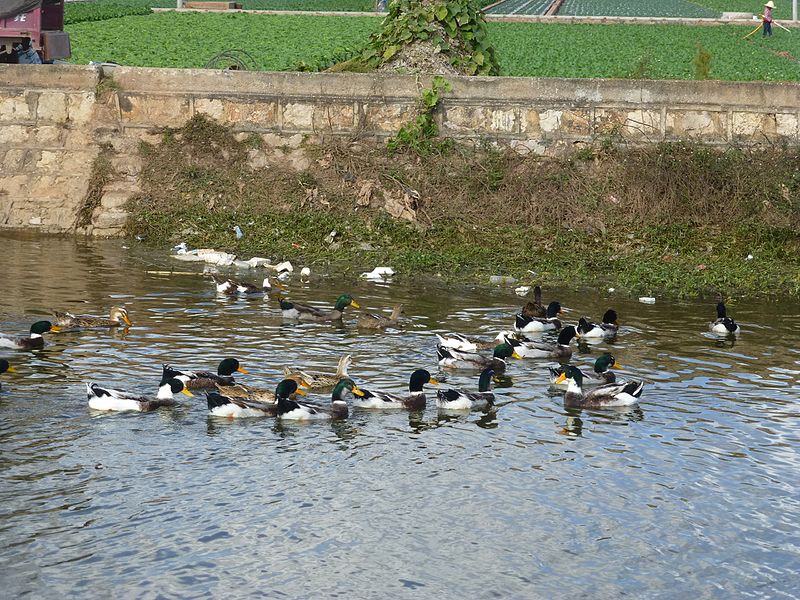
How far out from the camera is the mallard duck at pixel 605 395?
14.6 m

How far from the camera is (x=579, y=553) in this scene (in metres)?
10.5

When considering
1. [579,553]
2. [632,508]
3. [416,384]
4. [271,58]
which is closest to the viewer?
[579,553]

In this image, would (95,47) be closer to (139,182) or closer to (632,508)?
(139,182)

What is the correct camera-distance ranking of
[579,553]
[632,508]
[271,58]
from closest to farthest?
[579,553] < [632,508] < [271,58]

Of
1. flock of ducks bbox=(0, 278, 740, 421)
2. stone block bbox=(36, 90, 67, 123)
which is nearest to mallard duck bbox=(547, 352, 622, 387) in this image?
flock of ducks bbox=(0, 278, 740, 421)

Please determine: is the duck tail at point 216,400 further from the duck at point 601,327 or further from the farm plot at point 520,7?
the farm plot at point 520,7

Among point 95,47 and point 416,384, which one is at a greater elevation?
point 95,47

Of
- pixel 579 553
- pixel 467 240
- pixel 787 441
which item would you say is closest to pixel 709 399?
pixel 787 441

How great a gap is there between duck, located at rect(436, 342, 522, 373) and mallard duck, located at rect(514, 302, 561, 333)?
148cm

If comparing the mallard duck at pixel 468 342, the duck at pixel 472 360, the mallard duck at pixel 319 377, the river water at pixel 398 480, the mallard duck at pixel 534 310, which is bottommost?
the river water at pixel 398 480

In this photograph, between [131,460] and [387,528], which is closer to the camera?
[387,528]

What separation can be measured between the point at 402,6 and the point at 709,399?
14224 mm

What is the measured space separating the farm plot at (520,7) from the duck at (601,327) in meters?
59.0

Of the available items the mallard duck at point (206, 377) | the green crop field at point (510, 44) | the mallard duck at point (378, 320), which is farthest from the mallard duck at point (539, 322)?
the green crop field at point (510, 44)
